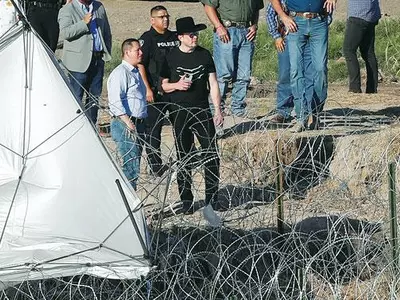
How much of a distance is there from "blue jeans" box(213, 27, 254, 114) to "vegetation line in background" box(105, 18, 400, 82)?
14.2 ft

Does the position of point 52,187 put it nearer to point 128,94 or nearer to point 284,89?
point 128,94

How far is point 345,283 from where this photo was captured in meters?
7.25

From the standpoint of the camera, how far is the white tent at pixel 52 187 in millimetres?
6254

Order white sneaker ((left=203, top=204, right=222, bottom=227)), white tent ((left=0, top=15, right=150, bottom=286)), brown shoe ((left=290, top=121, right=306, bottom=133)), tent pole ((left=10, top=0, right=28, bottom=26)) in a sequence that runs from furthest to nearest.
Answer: brown shoe ((left=290, top=121, right=306, bottom=133)) < white sneaker ((left=203, top=204, right=222, bottom=227)) < tent pole ((left=10, top=0, right=28, bottom=26)) < white tent ((left=0, top=15, right=150, bottom=286))

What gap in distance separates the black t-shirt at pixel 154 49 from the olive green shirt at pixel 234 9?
529mm

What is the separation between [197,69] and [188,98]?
0.23m

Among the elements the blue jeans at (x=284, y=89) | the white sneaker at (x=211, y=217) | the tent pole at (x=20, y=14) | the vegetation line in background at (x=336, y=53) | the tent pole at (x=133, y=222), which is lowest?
the vegetation line in background at (x=336, y=53)

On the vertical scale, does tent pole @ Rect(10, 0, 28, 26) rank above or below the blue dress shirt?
above

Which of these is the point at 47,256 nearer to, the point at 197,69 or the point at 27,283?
the point at 27,283

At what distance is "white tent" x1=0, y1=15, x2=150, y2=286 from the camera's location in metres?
6.25

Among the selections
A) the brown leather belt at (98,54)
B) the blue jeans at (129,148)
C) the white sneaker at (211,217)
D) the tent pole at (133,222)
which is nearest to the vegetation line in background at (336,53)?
the brown leather belt at (98,54)

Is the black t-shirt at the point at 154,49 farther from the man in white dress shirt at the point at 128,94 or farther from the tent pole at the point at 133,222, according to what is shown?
the tent pole at the point at 133,222

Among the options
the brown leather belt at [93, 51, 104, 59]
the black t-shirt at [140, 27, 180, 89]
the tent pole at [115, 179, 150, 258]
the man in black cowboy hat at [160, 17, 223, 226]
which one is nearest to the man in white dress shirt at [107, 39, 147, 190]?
the man in black cowboy hat at [160, 17, 223, 226]

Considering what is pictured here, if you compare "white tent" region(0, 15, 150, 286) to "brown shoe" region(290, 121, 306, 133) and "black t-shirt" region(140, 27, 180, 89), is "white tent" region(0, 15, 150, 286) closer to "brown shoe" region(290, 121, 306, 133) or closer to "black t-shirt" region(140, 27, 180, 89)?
"black t-shirt" region(140, 27, 180, 89)
